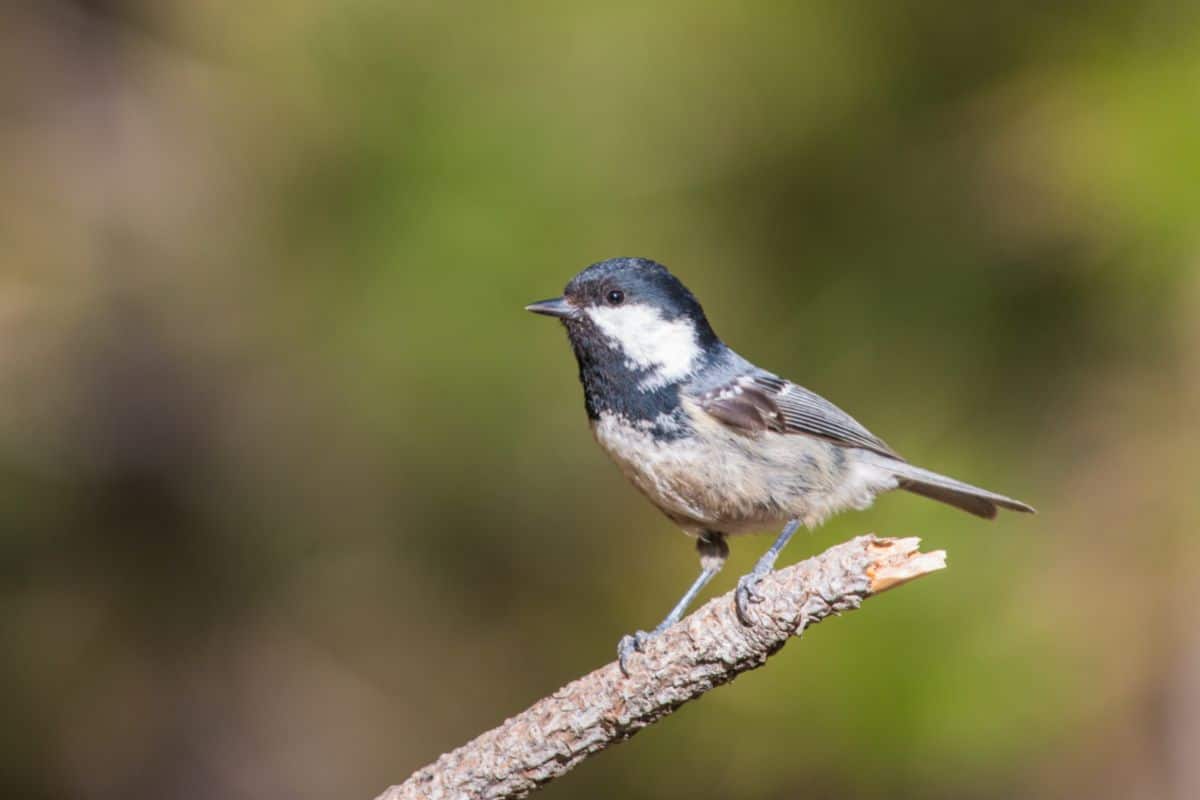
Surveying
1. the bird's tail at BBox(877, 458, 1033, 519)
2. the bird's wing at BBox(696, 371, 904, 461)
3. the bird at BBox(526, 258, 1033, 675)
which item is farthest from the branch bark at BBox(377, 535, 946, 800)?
the bird's tail at BBox(877, 458, 1033, 519)

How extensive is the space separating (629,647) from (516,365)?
40.7 inches

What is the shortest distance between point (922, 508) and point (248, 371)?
5.75ft

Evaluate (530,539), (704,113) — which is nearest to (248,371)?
(530,539)

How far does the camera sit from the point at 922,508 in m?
2.67

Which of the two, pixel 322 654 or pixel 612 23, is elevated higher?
pixel 612 23

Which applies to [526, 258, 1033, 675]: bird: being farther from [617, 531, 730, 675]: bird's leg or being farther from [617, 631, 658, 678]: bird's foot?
[617, 631, 658, 678]: bird's foot

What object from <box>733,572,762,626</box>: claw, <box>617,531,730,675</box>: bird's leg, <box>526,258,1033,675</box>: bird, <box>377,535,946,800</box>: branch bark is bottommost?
<box>377,535,946,800</box>: branch bark

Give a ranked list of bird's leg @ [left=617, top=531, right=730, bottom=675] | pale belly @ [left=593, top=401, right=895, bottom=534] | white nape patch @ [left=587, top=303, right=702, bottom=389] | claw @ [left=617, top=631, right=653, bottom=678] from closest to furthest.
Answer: claw @ [left=617, top=631, right=653, bottom=678]
pale belly @ [left=593, top=401, right=895, bottom=534]
white nape patch @ [left=587, top=303, right=702, bottom=389]
bird's leg @ [left=617, top=531, right=730, bottom=675]

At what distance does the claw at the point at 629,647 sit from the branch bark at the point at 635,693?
0.04ft

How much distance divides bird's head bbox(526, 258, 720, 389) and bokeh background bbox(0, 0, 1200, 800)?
0.35 metres

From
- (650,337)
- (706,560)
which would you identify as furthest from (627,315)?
(706,560)

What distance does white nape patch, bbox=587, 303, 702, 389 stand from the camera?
2.46 meters

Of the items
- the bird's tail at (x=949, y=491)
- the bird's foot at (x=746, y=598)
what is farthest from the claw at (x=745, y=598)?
the bird's tail at (x=949, y=491)

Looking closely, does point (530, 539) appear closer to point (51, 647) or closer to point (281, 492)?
point (281, 492)
